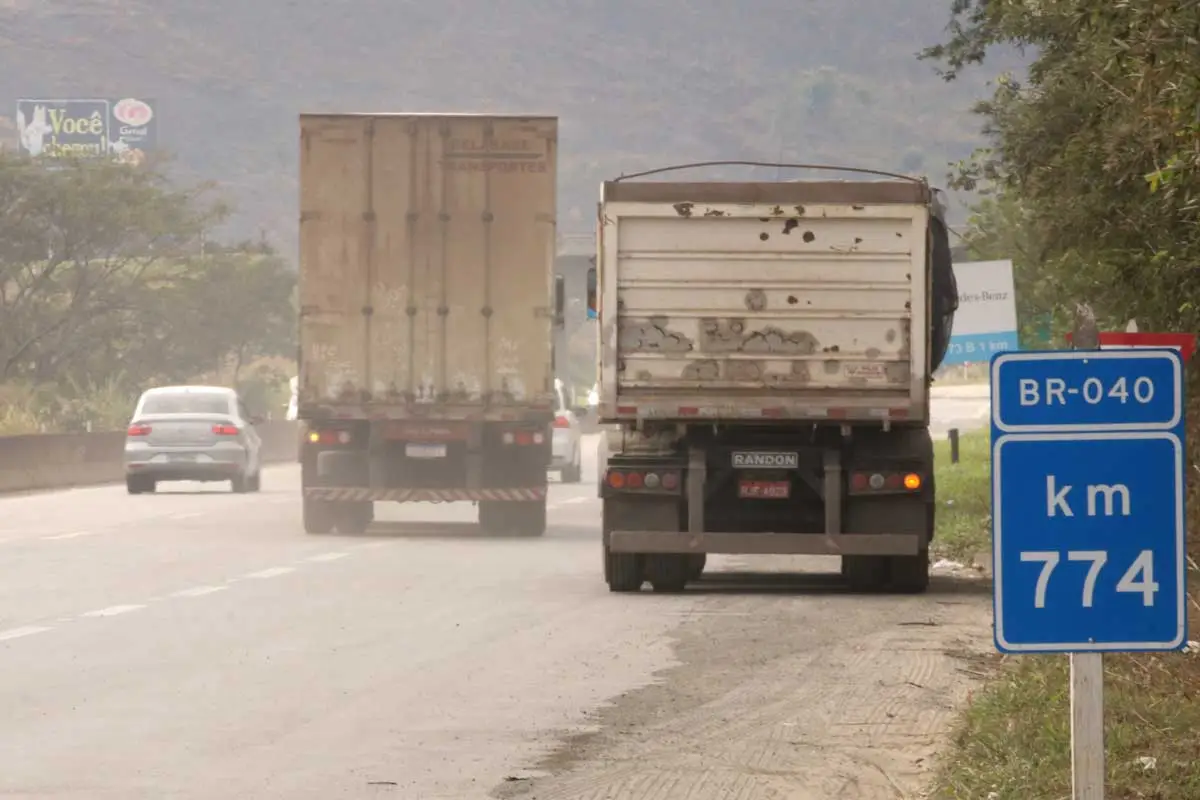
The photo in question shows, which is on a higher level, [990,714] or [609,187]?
[609,187]

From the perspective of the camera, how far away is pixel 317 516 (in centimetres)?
2719

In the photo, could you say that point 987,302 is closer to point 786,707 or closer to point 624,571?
point 624,571

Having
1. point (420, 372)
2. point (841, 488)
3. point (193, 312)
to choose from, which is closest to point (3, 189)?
point (193, 312)

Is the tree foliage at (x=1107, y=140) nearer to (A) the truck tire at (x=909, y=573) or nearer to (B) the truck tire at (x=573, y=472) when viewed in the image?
(A) the truck tire at (x=909, y=573)

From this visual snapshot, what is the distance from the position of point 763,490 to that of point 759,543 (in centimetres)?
42

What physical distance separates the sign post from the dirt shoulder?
2.75 metres

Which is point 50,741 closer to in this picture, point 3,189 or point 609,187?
point 609,187

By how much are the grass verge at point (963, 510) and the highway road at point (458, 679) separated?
178 centimetres

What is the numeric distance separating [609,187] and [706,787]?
9091 millimetres

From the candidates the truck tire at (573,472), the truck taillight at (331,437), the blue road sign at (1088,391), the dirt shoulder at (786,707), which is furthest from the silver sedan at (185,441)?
the blue road sign at (1088,391)

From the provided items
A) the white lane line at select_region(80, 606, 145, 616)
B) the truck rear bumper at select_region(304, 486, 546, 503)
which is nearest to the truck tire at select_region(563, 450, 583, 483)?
the truck rear bumper at select_region(304, 486, 546, 503)

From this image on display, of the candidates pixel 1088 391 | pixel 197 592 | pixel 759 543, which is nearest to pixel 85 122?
pixel 197 592

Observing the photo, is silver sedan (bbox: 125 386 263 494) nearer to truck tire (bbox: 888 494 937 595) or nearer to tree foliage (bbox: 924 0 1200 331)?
tree foliage (bbox: 924 0 1200 331)

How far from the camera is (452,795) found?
9.51 metres
